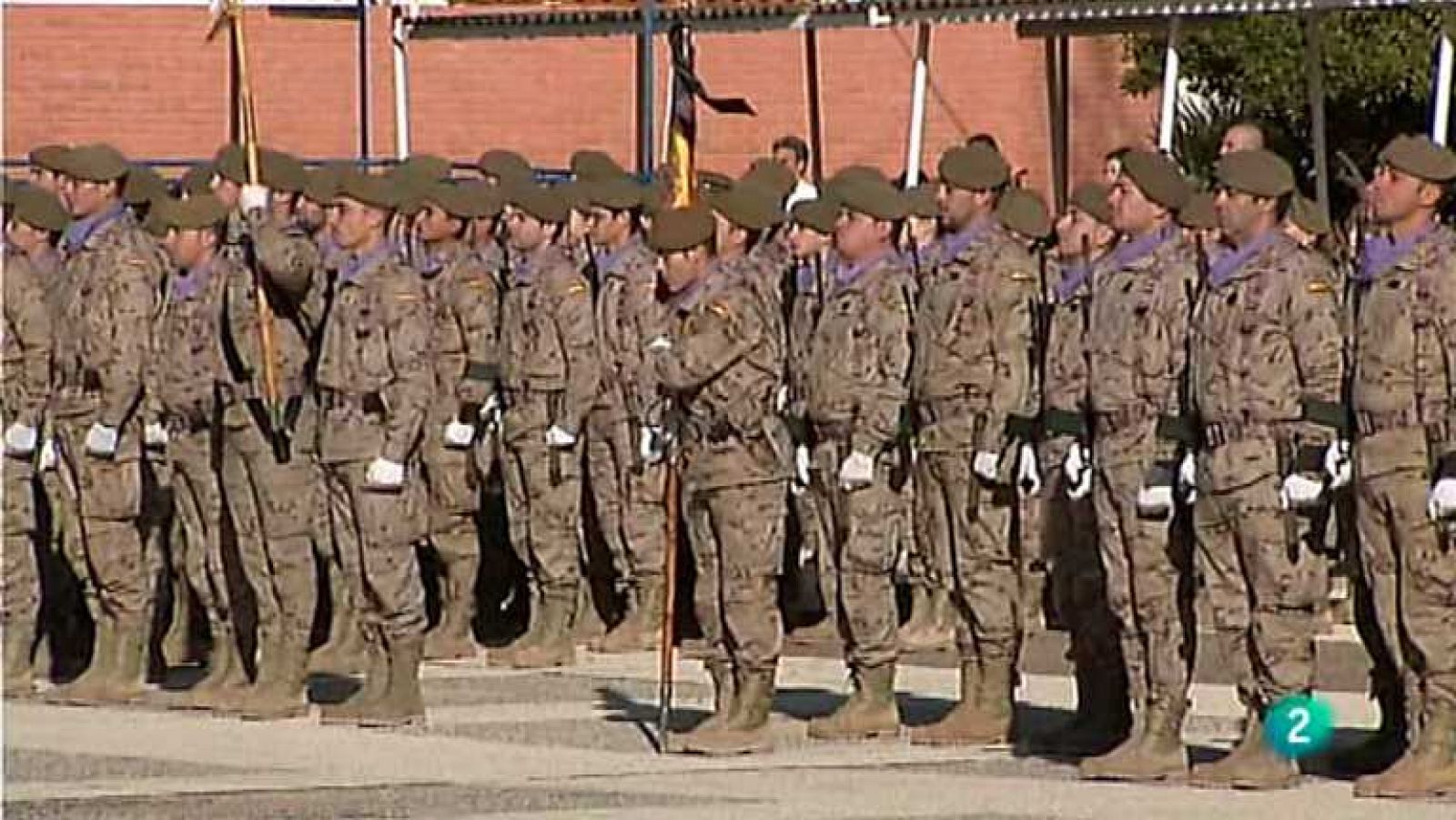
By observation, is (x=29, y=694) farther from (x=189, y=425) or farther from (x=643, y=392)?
(x=643, y=392)

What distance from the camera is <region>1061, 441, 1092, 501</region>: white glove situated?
14117mm

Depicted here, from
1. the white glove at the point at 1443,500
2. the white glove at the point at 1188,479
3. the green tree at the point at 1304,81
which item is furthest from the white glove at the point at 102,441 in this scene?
the green tree at the point at 1304,81

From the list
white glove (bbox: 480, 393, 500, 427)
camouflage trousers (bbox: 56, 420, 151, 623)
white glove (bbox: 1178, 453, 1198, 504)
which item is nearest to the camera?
white glove (bbox: 1178, 453, 1198, 504)

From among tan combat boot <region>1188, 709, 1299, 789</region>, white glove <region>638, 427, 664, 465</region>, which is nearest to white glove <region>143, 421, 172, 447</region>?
white glove <region>638, 427, 664, 465</region>

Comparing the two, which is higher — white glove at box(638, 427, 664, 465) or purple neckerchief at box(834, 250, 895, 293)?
purple neckerchief at box(834, 250, 895, 293)

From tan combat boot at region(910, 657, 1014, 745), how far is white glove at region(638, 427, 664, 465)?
2776 mm

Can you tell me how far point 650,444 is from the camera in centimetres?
1773

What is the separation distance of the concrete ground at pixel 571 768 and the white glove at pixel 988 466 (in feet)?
3.36

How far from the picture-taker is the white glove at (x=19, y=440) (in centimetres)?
1684

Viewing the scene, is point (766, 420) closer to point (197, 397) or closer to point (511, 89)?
point (197, 397)

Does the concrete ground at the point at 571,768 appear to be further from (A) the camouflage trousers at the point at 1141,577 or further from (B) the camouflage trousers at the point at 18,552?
(B) the camouflage trousers at the point at 18,552

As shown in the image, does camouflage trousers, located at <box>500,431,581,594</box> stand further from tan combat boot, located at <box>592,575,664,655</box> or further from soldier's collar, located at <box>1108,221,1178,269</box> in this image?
soldier's collar, located at <box>1108,221,1178,269</box>

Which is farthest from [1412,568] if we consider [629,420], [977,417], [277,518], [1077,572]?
[629,420]

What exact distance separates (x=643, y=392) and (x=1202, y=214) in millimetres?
4727
